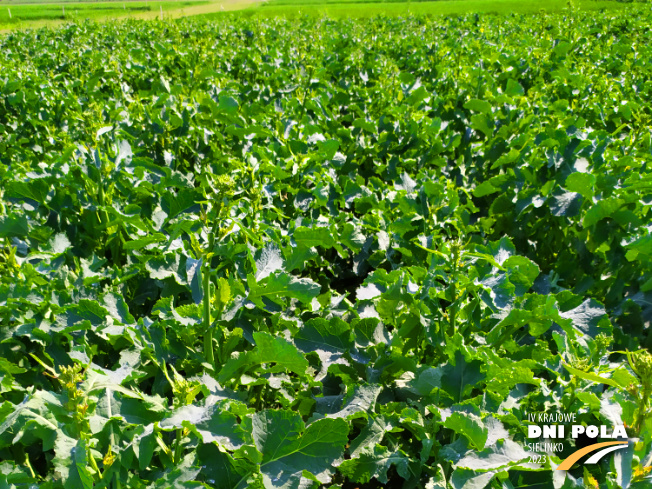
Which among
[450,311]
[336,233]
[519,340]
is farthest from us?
[336,233]

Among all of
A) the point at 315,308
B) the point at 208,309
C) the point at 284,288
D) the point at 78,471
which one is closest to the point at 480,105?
the point at 315,308

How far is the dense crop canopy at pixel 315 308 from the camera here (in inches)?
60.1

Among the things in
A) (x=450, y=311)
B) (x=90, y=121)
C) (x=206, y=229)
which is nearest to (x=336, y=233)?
(x=206, y=229)

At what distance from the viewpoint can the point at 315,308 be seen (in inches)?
92.7

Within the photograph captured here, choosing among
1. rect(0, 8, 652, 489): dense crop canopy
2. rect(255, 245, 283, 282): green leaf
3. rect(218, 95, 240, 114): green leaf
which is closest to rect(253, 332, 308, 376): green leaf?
rect(0, 8, 652, 489): dense crop canopy

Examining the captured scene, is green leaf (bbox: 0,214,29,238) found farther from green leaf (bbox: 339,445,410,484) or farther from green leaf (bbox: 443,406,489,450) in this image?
green leaf (bbox: 443,406,489,450)

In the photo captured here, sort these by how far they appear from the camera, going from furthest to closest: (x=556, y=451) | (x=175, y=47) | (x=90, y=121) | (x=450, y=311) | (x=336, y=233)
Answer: (x=175, y=47) → (x=90, y=121) → (x=336, y=233) → (x=450, y=311) → (x=556, y=451)

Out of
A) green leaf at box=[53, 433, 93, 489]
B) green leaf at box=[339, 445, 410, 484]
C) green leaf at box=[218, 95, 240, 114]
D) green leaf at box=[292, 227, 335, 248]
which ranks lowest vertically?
green leaf at box=[53, 433, 93, 489]

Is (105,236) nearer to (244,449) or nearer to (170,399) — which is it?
(170,399)

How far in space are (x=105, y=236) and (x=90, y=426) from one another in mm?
1748

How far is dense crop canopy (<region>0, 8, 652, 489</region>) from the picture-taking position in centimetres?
153

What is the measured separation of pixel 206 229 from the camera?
93.8 inches

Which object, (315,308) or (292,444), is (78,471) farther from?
(315,308)

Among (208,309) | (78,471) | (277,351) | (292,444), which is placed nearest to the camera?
(78,471)
